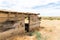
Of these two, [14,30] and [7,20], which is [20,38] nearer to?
[14,30]

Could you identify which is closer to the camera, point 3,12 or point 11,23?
point 3,12

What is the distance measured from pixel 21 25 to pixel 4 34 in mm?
3415

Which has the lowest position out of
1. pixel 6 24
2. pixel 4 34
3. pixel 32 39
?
pixel 32 39

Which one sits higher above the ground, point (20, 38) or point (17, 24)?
point (17, 24)

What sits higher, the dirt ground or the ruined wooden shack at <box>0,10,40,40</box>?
the ruined wooden shack at <box>0,10,40,40</box>

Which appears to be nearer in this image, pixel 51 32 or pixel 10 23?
pixel 10 23

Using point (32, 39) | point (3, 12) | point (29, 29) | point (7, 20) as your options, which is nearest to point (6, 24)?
point (7, 20)

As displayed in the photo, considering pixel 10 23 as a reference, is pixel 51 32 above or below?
below

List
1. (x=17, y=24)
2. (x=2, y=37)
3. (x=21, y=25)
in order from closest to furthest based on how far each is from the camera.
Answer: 1. (x=2, y=37)
2. (x=17, y=24)
3. (x=21, y=25)

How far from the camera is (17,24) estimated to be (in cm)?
1216

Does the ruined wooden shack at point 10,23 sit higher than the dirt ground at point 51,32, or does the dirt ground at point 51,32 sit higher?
the ruined wooden shack at point 10,23

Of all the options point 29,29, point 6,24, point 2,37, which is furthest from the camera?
point 29,29

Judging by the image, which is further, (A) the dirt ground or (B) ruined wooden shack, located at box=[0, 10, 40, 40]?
(A) the dirt ground

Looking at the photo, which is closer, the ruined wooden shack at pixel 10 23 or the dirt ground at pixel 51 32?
the ruined wooden shack at pixel 10 23
